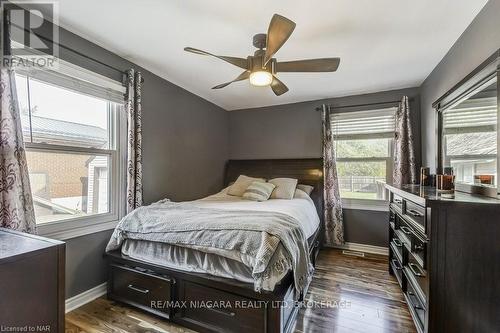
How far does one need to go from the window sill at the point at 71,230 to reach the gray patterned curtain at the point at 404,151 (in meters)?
3.47

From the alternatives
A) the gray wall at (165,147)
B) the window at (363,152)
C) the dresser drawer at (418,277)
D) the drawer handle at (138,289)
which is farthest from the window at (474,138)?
the gray wall at (165,147)

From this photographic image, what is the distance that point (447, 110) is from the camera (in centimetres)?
225

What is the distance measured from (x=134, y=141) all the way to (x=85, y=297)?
1487 millimetres

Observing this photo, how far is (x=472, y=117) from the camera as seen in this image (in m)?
1.79

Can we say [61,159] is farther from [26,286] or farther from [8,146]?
[26,286]

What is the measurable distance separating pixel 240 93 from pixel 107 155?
201 centimetres

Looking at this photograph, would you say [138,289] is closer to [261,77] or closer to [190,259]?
[190,259]

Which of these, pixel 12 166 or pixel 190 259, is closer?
pixel 12 166

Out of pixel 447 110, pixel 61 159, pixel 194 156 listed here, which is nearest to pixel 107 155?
pixel 61 159

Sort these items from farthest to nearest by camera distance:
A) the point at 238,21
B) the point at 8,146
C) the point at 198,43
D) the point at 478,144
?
1. the point at 198,43
2. the point at 238,21
3. the point at 478,144
4. the point at 8,146

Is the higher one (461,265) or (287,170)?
(287,170)

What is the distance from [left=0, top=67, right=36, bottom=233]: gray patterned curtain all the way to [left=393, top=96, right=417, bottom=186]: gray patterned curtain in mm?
3805

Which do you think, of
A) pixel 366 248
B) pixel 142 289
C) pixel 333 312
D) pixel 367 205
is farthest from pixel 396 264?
pixel 142 289

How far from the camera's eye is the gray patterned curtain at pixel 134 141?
2367 millimetres
